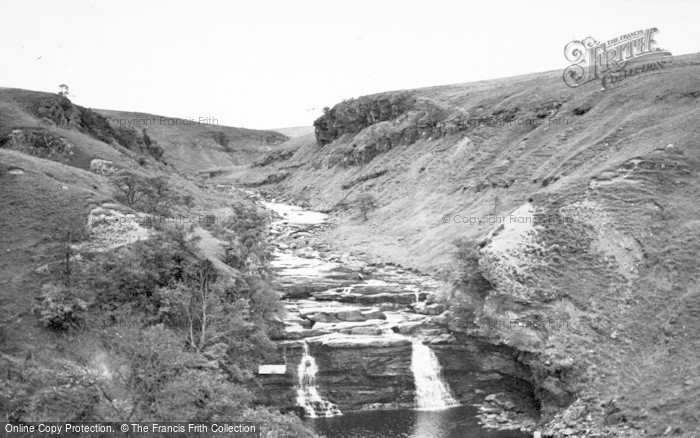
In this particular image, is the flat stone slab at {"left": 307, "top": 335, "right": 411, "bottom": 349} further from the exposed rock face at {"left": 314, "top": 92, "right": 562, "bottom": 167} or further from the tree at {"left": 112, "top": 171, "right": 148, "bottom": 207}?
the exposed rock face at {"left": 314, "top": 92, "right": 562, "bottom": 167}

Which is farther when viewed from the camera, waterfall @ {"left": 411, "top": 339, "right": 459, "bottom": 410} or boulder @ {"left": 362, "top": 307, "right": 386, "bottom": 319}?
boulder @ {"left": 362, "top": 307, "right": 386, "bottom": 319}

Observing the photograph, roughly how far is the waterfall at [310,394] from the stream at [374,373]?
7cm

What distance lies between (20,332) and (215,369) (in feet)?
37.2

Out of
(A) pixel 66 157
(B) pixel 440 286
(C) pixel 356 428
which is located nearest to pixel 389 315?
(B) pixel 440 286

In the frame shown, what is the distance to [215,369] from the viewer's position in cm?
3688

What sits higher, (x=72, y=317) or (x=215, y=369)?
(x=72, y=317)

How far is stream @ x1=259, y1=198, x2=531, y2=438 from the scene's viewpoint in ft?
141

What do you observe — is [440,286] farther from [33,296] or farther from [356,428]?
[33,296]

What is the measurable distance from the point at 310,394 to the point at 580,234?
83.4 ft

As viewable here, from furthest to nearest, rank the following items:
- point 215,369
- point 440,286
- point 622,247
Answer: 1. point 440,286
2. point 622,247
3. point 215,369

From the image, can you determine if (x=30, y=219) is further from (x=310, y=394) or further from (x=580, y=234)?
(x=580, y=234)

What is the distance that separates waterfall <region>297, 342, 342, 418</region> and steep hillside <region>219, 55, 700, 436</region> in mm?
11840

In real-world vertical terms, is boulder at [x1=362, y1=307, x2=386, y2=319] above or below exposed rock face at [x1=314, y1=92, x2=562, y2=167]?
below

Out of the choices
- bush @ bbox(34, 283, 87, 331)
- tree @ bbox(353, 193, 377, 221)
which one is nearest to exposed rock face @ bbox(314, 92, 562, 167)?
tree @ bbox(353, 193, 377, 221)
